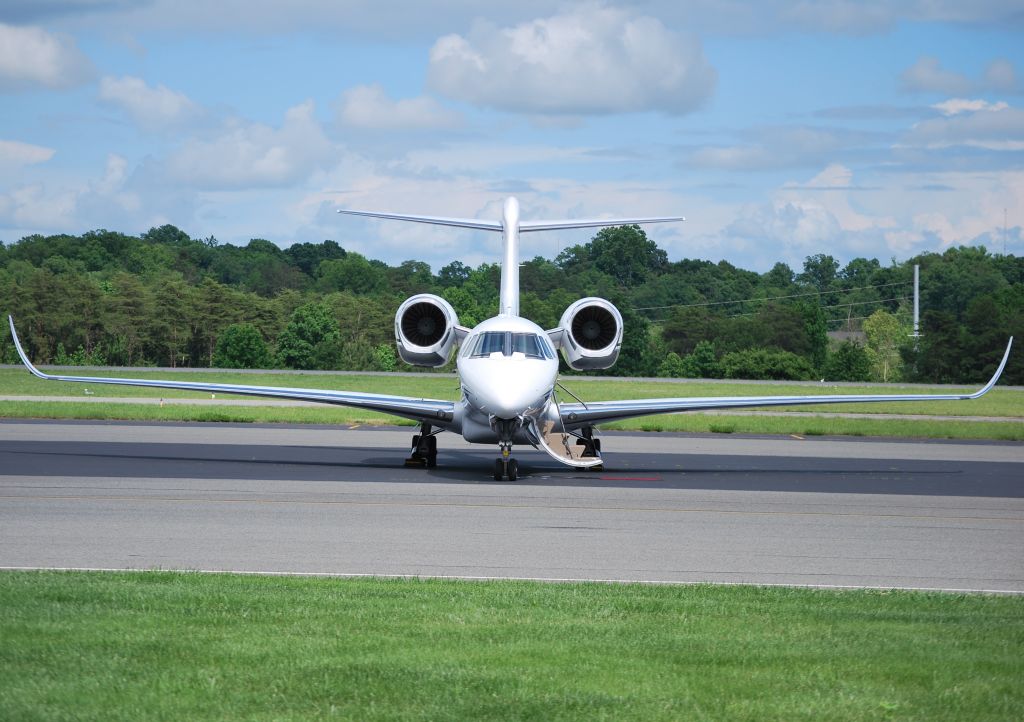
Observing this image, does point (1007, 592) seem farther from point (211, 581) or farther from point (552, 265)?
point (552, 265)

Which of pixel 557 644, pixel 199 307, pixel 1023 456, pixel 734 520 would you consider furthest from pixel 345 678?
pixel 199 307

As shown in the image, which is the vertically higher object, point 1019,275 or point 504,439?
point 1019,275

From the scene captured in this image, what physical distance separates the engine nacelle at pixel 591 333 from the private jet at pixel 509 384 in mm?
21

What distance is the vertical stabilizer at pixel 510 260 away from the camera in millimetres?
25641

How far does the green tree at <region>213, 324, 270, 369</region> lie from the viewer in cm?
8156

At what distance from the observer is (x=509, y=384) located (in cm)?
2066

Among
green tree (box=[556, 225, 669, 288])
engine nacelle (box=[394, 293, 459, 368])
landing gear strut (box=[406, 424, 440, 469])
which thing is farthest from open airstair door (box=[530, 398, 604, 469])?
green tree (box=[556, 225, 669, 288])

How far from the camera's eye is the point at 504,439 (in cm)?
2114

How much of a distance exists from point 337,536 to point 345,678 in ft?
21.8

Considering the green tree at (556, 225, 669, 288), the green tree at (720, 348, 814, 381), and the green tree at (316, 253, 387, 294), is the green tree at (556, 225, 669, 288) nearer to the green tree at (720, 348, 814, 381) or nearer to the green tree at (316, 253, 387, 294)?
the green tree at (316, 253, 387, 294)

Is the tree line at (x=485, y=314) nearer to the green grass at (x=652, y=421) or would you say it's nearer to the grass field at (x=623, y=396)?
the grass field at (x=623, y=396)

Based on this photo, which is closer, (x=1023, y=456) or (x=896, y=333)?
(x=1023, y=456)

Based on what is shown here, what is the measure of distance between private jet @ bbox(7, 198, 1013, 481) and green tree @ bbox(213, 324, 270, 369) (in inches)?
2279

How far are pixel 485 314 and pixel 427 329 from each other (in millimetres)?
65423
